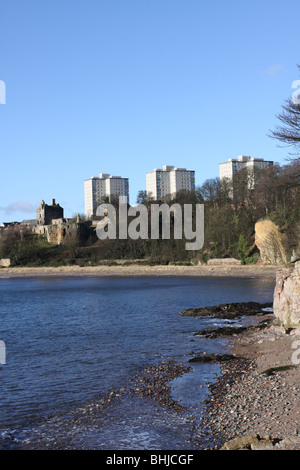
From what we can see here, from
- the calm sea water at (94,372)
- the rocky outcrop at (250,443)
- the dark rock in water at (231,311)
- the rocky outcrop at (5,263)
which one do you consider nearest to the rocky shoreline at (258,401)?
the rocky outcrop at (250,443)

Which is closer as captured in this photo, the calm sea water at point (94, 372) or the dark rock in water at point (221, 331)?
the calm sea water at point (94, 372)

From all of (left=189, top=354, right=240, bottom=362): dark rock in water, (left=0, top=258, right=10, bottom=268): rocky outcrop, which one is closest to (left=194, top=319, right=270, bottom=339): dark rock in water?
(left=189, top=354, right=240, bottom=362): dark rock in water

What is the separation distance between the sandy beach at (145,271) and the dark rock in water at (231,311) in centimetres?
2177

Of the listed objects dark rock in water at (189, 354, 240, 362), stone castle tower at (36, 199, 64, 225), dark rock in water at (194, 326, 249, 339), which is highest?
stone castle tower at (36, 199, 64, 225)

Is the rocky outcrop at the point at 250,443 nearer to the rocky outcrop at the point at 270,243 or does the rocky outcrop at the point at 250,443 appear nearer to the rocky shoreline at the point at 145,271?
the rocky shoreline at the point at 145,271

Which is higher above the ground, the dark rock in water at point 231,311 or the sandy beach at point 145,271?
the dark rock in water at point 231,311

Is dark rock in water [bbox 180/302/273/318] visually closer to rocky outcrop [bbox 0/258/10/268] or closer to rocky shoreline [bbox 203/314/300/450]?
rocky shoreline [bbox 203/314/300/450]

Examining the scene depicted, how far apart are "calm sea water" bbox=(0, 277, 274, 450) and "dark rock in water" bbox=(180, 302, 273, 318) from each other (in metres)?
1.26

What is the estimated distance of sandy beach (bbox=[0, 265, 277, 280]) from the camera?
5631 centimetres

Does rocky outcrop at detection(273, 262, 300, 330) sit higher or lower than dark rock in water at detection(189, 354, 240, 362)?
higher

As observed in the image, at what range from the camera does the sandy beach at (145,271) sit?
5631 centimetres
